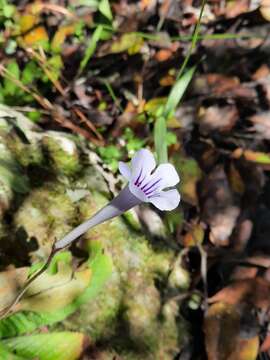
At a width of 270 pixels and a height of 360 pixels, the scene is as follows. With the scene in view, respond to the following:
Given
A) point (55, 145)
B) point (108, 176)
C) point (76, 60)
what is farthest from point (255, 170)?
point (76, 60)

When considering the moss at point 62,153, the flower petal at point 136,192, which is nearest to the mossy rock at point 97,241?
the moss at point 62,153

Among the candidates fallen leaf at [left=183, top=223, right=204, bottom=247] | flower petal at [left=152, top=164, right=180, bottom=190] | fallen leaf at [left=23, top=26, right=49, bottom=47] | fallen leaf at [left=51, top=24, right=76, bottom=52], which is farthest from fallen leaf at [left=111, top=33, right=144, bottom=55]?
flower petal at [left=152, top=164, right=180, bottom=190]

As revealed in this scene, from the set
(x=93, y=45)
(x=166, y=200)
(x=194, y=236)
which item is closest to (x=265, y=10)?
(x=93, y=45)

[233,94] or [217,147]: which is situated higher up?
[233,94]

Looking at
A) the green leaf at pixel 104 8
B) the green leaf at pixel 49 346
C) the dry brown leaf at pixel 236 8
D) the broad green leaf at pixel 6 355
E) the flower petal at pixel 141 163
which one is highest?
the green leaf at pixel 104 8

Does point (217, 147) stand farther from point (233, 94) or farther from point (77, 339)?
point (77, 339)

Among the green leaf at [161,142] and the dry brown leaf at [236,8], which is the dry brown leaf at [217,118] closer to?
the green leaf at [161,142]

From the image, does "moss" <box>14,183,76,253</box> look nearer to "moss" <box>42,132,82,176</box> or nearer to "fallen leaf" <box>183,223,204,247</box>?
"moss" <box>42,132,82,176</box>
